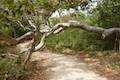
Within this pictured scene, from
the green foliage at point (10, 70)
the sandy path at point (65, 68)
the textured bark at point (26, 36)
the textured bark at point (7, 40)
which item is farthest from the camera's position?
the textured bark at point (26, 36)

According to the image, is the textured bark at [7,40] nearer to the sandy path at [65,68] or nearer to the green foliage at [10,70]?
the sandy path at [65,68]

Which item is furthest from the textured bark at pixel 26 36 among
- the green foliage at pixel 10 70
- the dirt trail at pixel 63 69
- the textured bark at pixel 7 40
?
the green foliage at pixel 10 70

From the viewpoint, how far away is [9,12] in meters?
11.6

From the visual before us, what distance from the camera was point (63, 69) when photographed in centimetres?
1087

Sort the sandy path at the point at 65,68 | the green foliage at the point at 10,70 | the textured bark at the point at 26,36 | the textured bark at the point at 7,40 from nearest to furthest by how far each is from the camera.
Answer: the green foliage at the point at 10,70 → the sandy path at the point at 65,68 → the textured bark at the point at 7,40 → the textured bark at the point at 26,36

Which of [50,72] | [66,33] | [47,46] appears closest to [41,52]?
[47,46]

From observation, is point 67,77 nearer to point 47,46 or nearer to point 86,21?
point 47,46

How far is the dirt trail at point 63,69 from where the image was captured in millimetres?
9734

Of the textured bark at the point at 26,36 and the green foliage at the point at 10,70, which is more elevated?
the green foliage at the point at 10,70

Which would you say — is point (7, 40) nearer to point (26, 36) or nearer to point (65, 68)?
point (26, 36)

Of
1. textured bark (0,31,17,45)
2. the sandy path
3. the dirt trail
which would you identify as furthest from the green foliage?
textured bark (0,31,17,45)

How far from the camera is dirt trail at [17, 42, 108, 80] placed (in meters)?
9.73

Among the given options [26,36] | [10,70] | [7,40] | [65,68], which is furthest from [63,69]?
[7,40]

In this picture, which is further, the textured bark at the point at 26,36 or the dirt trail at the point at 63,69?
the textured bark at the point at 26,36
